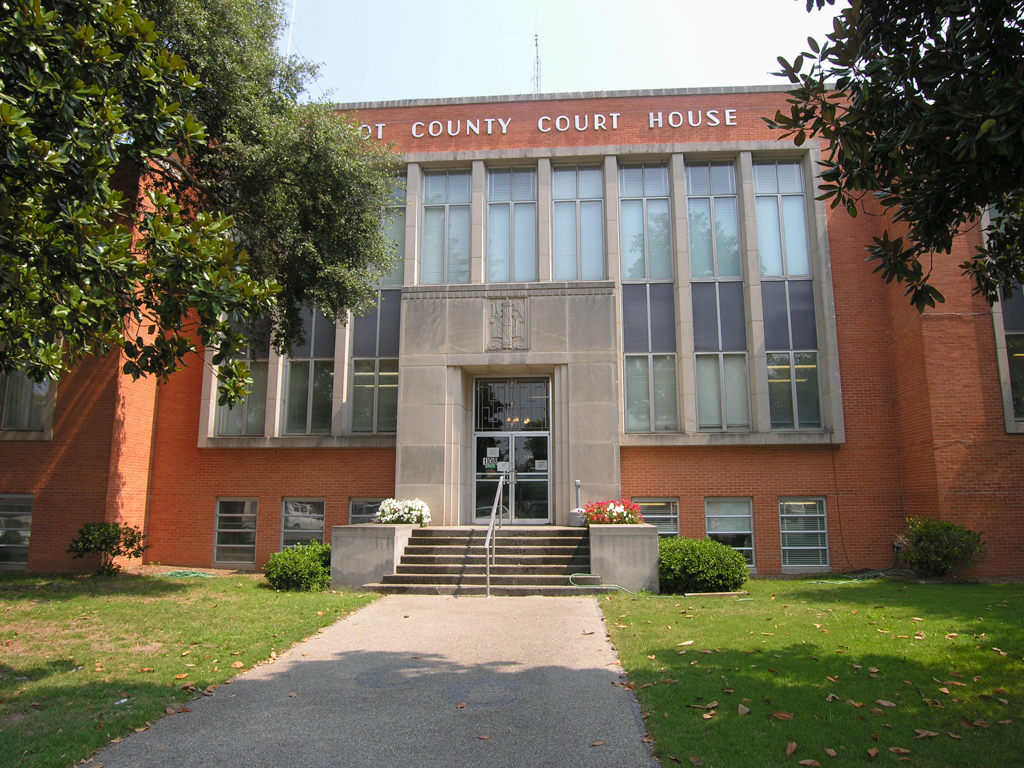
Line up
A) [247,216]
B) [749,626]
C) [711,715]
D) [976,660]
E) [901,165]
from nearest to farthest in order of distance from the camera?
[711,715]
[901,165]
[976,660]
[749,626]
[247,216]

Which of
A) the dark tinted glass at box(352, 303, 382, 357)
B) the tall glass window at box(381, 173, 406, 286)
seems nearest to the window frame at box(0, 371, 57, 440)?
the dark tinted glass at box(352, 303, 382, 357)

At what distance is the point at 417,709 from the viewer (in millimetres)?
5688

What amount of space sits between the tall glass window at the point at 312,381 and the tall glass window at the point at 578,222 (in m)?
6.11

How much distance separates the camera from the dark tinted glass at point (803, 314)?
53.1ft

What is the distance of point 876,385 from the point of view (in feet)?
51.7

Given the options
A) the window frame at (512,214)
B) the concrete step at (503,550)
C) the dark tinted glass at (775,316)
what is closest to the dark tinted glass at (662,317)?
the dark tinted glass at (775,316)

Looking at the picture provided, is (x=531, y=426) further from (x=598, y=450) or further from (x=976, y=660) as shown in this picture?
(x=976, y=660)

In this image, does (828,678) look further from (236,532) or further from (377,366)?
(236,532)

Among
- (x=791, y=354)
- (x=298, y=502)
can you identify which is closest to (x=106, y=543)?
(x=298, y=502)

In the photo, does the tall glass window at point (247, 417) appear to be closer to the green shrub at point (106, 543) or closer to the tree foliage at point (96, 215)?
the green shrub at point (106, 543)

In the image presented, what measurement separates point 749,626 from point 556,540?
5.01m

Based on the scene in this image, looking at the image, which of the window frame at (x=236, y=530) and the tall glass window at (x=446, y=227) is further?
the tall glass window at (x=446, y=227)

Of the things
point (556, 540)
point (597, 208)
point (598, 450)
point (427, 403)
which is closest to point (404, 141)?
point (597, 208)

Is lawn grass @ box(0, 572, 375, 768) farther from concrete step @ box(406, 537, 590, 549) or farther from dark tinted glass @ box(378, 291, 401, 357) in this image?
dark tinted glass @ box(378, 291, 401, 357)
